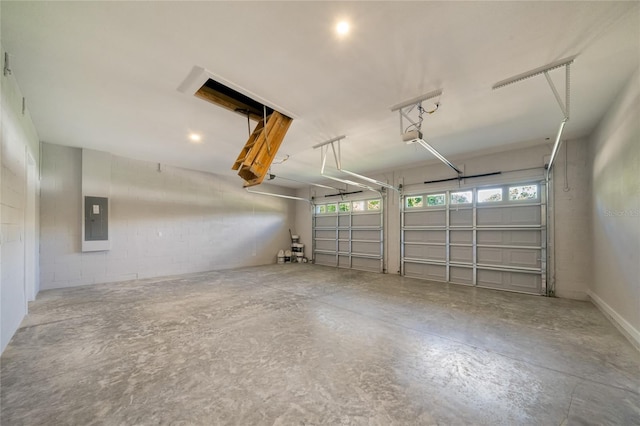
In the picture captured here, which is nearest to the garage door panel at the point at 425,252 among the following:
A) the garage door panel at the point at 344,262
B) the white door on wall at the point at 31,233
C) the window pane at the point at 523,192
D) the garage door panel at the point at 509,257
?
the garage door panel at the point at 509,257

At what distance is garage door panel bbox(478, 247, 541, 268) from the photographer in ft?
16.2

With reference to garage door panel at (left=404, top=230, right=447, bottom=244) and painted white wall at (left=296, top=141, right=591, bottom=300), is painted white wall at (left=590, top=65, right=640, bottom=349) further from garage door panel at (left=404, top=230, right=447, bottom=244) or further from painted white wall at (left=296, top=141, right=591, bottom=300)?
garage door panel at (left=404, top=230, right=447, bottom=244)

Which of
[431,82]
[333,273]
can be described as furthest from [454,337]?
[333,273]

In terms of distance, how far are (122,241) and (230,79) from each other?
5.35 m

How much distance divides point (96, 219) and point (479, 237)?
882 centimetres

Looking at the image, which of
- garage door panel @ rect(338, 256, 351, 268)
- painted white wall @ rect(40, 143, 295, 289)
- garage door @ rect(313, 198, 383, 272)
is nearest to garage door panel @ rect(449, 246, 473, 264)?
garage door @ rect(313, 198, 383, 272)

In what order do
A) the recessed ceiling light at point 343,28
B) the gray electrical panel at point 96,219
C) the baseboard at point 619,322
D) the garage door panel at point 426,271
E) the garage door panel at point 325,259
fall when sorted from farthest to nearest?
the garage door panel at point 325,259 → the garage door panel at point 426,271 → the gray electrical panel at point 96,219 → the baseboard at point 619,322 → the recessed ceiling light at point 343,28

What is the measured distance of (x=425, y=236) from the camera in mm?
6473

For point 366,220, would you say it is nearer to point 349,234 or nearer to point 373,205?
point 373,205

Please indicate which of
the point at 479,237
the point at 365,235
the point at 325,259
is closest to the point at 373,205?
the point at 365,235

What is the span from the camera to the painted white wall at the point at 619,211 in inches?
104

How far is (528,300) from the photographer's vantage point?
443cm

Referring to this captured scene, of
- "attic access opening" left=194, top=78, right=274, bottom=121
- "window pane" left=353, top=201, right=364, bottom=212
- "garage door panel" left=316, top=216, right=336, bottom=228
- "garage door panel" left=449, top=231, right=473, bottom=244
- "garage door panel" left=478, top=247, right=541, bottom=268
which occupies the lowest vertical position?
"garage door panel" left=478, top=247, right=541, bottom=268

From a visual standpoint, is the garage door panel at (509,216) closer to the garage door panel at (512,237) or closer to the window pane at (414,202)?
the garage door panel at (512,237)
